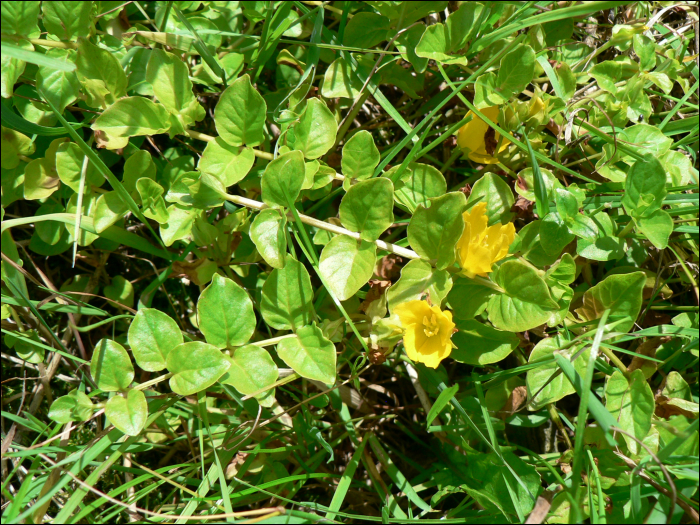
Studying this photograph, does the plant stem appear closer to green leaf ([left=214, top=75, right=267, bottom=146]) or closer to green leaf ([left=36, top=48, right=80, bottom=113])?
green leaf ([left=214, top=75, right=267, bottom=146])

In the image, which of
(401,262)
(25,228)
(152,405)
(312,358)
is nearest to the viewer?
(312,358)

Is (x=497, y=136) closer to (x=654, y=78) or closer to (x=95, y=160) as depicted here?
(x=654, y=78)

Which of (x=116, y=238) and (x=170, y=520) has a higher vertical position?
(x=116, y=238)

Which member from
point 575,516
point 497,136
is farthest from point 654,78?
point 575,516

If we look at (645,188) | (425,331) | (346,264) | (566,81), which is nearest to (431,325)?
(425,331)

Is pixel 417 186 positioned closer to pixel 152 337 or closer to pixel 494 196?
pixel 494 196

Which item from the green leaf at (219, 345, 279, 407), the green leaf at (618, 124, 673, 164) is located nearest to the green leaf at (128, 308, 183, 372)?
the green leaf at (219, 345, 279, 407)
